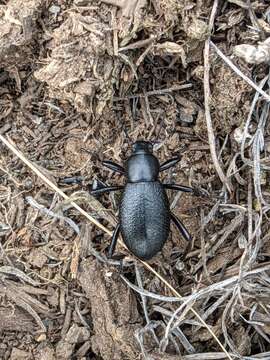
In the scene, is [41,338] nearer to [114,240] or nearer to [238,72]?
[114,240]

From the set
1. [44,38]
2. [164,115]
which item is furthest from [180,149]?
[44,38]

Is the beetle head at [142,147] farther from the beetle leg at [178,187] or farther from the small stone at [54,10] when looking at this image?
the small stone at [54,10]

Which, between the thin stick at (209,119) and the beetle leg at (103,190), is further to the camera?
the beetle leg at (103,190)

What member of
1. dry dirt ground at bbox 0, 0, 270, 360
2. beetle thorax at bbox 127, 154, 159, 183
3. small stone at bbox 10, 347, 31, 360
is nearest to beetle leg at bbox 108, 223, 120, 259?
dry dirt ground at bbox 0, 0, 270, 360

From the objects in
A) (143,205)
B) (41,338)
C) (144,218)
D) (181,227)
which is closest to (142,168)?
(143,205)

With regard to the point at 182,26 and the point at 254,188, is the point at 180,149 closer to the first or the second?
the point at 254,188

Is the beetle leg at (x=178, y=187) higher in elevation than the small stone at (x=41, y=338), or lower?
higher

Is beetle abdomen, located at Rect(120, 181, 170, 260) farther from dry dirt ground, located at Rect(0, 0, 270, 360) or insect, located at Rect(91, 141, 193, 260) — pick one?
dry dirt ground, located at Rect(0, 0, 270, 360)

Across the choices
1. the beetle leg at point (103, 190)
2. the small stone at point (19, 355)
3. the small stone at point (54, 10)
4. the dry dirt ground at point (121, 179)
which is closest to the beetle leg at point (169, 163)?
the dry dirt ground at point (121, 179)
